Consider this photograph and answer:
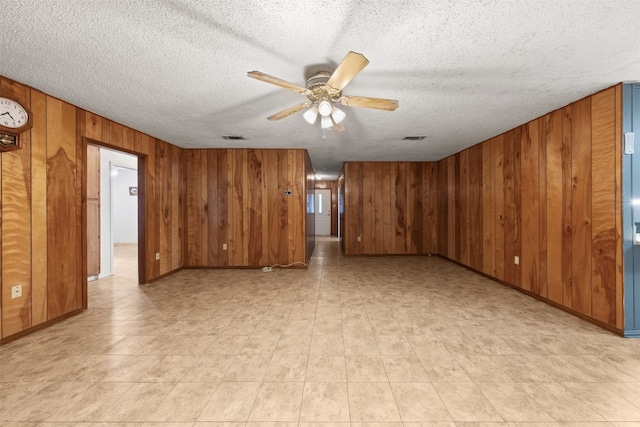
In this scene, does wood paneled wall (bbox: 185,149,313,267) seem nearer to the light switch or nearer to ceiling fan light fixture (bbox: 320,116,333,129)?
ceiling fan light fixture (bbox: 320,116,333,129)

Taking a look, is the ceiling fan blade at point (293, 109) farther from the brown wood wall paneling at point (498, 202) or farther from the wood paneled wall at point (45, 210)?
the brown wood wall paneling at point (498, 202)

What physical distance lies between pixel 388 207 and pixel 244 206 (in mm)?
3671

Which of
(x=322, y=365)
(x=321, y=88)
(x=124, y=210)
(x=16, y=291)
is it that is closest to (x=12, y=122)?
(x=16, y=291)

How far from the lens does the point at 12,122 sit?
89.4 inches

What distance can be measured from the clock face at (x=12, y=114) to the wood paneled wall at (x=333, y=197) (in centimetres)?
903

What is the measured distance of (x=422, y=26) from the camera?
1619mm

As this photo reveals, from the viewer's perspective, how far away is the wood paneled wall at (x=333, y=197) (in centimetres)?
1092

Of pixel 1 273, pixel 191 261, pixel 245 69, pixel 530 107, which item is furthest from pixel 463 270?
pixel 1 273

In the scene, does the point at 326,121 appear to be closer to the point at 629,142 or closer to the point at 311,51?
the point at 311,51

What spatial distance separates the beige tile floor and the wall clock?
5.94 ft

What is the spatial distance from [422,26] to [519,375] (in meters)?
2.51

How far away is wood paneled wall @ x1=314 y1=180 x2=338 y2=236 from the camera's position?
10.9 meters

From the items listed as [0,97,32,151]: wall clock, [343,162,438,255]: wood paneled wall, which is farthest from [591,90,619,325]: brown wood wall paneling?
[0,97,32,151]: wall clock

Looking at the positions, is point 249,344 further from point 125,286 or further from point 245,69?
point 125,286
